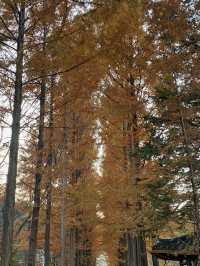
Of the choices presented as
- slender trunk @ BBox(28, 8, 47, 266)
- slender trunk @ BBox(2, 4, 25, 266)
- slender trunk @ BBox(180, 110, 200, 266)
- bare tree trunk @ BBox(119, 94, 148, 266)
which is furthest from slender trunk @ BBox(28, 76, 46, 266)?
slender trunk @ BBox(180, 110, 200, 266)

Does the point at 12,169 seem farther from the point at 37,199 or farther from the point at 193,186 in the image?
the point at 193,186

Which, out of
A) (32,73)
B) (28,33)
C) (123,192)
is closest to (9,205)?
(32,73)

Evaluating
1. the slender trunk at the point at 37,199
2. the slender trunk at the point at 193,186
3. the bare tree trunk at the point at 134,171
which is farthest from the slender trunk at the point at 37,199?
the slender trunk at the point at 193,186

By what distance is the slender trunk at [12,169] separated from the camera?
476 cm

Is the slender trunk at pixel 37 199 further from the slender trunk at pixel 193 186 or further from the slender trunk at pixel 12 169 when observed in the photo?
the slender trunk at pixel 193 186

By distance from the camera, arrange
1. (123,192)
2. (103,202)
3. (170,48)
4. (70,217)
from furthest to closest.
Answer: (70,217), (103,202), (123,192), (170,48)

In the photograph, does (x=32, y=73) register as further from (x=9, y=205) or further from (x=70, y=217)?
(x=70, y=217)

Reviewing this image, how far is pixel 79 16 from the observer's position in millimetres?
4828

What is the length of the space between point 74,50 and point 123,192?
5.26m

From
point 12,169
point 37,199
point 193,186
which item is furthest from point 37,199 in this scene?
point 193,186

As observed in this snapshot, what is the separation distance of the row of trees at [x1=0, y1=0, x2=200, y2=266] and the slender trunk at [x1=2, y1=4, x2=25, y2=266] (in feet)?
0.05

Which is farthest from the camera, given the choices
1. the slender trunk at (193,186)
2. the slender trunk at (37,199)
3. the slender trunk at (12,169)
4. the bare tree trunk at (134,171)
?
the bare tree trunk at (134,171)

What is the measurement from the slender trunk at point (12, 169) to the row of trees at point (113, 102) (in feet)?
0.05

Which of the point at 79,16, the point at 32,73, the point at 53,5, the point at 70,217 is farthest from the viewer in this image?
the point at 70,217
